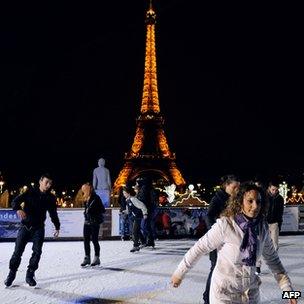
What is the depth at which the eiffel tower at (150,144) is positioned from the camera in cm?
5822

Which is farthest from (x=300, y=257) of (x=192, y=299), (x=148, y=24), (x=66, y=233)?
(x=148, y=24)

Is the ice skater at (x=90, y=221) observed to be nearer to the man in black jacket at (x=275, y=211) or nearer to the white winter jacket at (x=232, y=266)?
the man in black jacket at (x=275, y=211)

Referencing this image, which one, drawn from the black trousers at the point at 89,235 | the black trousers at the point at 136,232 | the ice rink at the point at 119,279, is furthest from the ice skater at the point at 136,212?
the black trousers at the point at 89,235

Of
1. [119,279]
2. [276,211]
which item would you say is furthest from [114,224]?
[119,279]

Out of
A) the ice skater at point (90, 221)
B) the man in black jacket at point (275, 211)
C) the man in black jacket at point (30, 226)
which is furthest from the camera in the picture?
the ice skater at point (90, 221)

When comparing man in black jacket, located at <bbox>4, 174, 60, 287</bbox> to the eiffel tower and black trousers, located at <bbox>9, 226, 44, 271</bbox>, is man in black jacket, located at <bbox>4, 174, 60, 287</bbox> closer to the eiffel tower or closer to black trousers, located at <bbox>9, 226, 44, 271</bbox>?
black trousers, located at <bbox>9, 226, 44, 271</bbox>

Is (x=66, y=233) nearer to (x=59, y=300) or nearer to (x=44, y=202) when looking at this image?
(x=44, y=202)

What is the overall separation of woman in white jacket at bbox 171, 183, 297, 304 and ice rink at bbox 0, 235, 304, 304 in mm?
2883

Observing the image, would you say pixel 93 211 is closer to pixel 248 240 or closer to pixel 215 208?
pixel 215 208

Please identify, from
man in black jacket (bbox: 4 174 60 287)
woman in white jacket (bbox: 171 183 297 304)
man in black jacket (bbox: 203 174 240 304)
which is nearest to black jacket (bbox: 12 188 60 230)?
man in black jacket (bbox: 4 174 60 287)

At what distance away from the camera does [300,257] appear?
10.5 metres

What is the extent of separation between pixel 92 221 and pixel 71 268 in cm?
87

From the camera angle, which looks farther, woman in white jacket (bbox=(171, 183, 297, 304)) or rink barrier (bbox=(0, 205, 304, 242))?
rink barrier (bbox=(0, 205, 304, 242))

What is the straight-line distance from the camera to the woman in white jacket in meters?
3.19
